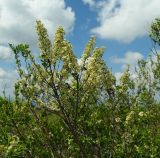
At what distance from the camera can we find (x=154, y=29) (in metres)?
30.4

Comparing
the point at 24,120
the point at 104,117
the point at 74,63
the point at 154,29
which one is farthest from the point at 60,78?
the point at 154,29

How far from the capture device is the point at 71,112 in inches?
518

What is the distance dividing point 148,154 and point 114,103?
2317 millimetres

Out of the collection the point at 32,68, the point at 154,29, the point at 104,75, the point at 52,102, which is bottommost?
the point at 52,102

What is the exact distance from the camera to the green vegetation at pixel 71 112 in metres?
12.1

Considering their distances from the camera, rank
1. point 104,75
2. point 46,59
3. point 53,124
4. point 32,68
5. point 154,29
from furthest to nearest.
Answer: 1. point 154,29
2. point 53,124
3. point 104,75
4. point 32,68
5. point 46,59

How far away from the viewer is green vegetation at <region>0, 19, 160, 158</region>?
12.1m

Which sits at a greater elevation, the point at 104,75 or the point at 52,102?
the point at 104,75

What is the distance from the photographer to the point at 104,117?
17.4m

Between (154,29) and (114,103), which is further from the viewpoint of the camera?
(154,29)

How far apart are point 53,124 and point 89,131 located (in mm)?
4288

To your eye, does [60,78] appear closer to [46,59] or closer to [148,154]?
[46,59]

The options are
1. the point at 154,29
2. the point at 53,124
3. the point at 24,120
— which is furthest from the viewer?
the point at 154,29

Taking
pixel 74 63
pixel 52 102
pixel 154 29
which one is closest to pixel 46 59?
pixel 74 63
